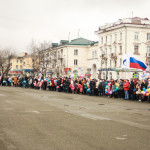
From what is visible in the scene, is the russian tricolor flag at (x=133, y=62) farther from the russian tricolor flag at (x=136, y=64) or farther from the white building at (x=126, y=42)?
the white building at (x=126, y=42)

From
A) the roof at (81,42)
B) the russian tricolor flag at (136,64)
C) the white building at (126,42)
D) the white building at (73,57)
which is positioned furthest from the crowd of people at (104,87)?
the roof at (81,42)

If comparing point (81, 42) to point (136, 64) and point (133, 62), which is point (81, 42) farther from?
point (136, 64)

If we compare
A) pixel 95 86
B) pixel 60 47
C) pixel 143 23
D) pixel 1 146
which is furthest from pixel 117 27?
pixel 1 146

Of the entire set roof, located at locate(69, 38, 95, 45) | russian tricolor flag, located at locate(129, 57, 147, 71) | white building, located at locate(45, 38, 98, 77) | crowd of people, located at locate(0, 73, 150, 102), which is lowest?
crowd of people, located at locate(0, 73, 150, 102)

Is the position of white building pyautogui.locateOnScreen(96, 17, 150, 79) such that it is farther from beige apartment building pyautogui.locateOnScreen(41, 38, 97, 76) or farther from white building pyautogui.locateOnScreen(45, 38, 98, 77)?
beige apartment building pyautogui.locateOnScreen(41, 38, 97, 76)

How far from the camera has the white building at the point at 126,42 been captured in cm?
6906

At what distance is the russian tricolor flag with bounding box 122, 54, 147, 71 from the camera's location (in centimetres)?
2664

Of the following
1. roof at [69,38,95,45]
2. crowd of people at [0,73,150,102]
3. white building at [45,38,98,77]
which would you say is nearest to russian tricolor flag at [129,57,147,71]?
crowd of people at [0,73,150,102]

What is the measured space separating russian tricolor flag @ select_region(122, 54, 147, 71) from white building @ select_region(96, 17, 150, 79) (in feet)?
131

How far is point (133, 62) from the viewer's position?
26.9 metres

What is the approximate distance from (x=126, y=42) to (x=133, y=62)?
43.0 metres

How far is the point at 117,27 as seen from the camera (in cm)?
7131

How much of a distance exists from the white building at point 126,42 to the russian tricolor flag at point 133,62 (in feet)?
131

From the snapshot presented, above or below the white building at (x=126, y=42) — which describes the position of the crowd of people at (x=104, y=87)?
below
